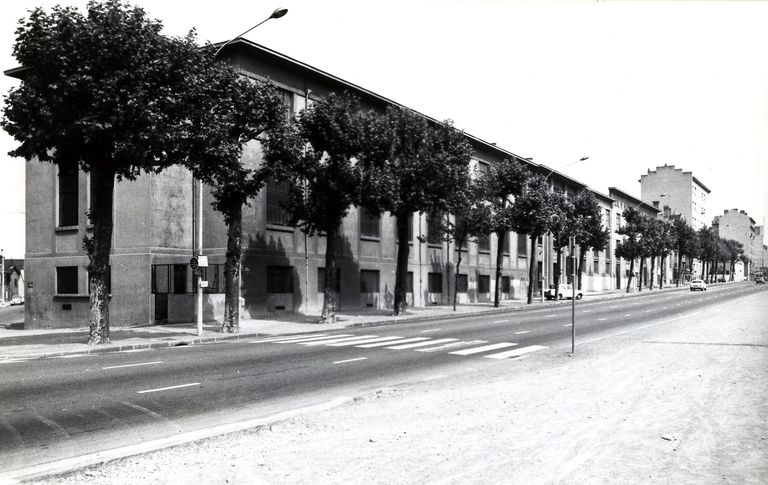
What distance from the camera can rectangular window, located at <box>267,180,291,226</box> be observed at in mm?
29062

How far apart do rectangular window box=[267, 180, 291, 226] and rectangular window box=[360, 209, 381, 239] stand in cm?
652

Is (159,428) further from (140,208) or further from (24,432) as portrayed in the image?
(140,208)

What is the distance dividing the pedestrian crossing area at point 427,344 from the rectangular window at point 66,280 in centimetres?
1652

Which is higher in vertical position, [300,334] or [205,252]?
[205,252]

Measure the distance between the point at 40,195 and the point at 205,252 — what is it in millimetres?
11142

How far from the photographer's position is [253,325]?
24594 millimetres

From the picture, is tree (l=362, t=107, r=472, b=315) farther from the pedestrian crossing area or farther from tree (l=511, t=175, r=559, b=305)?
tree (l=511, t=175, r=559, b=305)

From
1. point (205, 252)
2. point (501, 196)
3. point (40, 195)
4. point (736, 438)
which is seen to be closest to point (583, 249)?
point (501, 196)

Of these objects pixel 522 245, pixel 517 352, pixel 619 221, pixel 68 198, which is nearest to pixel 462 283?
pixel 522 245

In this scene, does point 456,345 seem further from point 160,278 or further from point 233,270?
point 160,278

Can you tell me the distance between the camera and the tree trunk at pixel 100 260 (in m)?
17.8

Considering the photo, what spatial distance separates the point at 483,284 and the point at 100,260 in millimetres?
36992

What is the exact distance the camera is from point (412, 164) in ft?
94.4

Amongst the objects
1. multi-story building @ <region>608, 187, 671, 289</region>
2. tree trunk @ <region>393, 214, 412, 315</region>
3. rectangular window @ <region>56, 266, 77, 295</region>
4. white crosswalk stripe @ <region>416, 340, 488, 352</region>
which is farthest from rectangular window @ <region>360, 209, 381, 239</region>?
multi-story building @ <region>608, 187, 671, 289</region>
